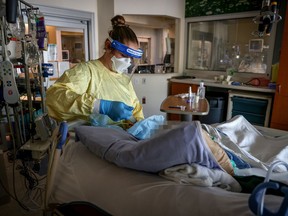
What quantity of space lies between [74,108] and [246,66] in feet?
11.0

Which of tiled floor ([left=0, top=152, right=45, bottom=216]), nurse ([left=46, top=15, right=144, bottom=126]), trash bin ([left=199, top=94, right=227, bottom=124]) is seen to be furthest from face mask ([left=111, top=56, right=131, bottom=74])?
trash bin ([left=199, top=94, right=227, bottom=124])

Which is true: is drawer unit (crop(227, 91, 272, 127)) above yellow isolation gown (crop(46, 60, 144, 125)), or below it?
below

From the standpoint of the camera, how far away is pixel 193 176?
0.74 m

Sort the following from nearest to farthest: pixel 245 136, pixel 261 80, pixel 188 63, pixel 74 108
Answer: pixel 74 108 < pixel 245 136 < pixel 261 80 < pixel 188 63

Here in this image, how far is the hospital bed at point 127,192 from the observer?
0.64 meters

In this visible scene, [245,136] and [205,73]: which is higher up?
[205,73]

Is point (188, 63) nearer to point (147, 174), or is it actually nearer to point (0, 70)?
point (0, 70)

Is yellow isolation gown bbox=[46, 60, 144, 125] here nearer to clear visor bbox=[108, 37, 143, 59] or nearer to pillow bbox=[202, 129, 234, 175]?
clear visor bbox=[108, 37, 143, 59]

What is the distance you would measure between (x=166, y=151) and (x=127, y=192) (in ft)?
0.67

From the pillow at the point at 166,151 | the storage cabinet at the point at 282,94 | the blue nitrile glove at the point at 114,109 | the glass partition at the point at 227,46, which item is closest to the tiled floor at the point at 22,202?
the blue nitrile glove at the point at 114,109

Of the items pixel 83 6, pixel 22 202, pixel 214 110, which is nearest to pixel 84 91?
pixel 22 202

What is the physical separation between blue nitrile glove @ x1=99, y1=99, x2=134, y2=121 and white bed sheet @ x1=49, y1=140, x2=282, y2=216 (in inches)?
7.9

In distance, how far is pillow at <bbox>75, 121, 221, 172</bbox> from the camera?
2.43 ft

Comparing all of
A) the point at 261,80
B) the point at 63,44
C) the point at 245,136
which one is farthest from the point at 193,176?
the point at 261,80
